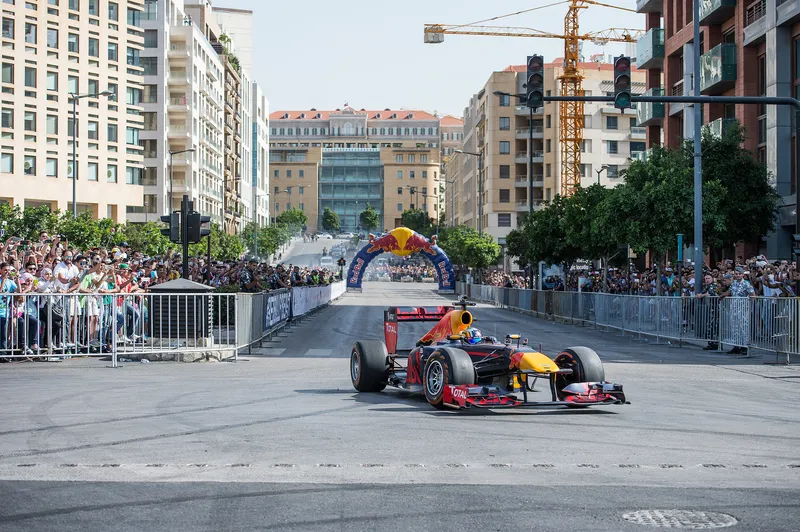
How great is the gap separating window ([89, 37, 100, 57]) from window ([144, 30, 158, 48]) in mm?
13933

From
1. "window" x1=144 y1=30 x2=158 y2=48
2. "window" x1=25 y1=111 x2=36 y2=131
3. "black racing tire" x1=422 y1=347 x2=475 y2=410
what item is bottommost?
"black racing tire" x1=422 y1=347 x2=475 y2=410

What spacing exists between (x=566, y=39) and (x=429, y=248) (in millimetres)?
47373

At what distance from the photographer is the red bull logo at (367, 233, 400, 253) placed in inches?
2346

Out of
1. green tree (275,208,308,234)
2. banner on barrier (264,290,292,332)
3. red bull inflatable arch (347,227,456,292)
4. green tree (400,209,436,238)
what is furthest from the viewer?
green tree (275,208,308,234)

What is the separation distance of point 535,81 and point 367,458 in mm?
12686

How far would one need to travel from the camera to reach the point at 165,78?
95875mm

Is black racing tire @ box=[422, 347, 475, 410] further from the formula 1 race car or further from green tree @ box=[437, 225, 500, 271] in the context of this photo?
green tree @ box=[437, 225, 500, 271]

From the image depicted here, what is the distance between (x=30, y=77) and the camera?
249 ft

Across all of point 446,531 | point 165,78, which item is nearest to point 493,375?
point 446,531

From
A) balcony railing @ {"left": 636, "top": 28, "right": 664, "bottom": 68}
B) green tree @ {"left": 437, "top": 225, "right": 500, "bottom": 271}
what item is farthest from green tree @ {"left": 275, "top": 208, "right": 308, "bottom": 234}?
balcony railing @ {"left": 636, "top": 28, "right": 664, "bottom": 68}

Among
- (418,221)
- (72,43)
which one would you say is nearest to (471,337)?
(72,43)

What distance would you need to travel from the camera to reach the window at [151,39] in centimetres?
9519

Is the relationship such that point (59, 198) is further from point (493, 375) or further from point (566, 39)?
point (493, 375)

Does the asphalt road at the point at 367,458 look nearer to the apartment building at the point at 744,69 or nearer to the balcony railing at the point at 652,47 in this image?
the apartment building at the point at 744,69
